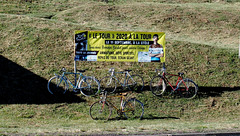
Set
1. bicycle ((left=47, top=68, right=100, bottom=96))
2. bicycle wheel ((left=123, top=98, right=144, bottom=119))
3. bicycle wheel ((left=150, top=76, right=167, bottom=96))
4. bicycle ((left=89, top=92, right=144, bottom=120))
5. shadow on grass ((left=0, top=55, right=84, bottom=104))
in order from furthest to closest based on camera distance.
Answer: bicycle wheel ((left=150, top=76, right=167, bottom=96)) → bicycle ((left=47, top=68, right=100, bottom=96)) → shadow on grass ((left=0, top=55, right=84, bottom=104)) → bicycle wheel ((left=123, top=98, right=144, bottom=119)) → bicycle ((left=89, top=92, right=144, bottom=120))

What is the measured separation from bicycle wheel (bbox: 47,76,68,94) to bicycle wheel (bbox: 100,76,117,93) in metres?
1.79

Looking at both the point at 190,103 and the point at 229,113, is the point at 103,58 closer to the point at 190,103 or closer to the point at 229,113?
the point at 190,103

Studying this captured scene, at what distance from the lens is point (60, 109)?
452 inches

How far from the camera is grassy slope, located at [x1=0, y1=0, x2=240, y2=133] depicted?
10.0 meters

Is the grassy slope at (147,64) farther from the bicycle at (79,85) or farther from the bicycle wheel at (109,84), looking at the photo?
the bicycle wheel at (109,84)

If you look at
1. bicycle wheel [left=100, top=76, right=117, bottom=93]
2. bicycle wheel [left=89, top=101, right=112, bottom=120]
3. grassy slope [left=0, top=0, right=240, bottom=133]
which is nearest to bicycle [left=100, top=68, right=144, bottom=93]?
bicycle wheel [left=100, top=76, right=117, bottom=93]

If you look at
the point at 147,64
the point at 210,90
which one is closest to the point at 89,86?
the point at 147,64

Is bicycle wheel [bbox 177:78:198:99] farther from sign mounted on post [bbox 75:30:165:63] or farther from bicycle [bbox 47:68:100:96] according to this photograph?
bicycle [bbox 47:68:100:96]

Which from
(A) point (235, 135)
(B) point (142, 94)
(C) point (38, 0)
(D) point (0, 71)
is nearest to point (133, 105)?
(B) point (142, 94)

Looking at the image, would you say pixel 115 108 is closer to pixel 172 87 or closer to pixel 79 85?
pixel 79 85

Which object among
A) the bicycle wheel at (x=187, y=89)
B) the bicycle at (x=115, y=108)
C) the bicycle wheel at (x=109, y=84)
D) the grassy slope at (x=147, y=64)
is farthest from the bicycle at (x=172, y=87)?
the bicycle at (x=115, y=108)

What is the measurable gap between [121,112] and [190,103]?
11.7 ft

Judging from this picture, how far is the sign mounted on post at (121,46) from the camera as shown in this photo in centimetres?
1273

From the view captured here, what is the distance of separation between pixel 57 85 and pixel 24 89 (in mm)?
1590
